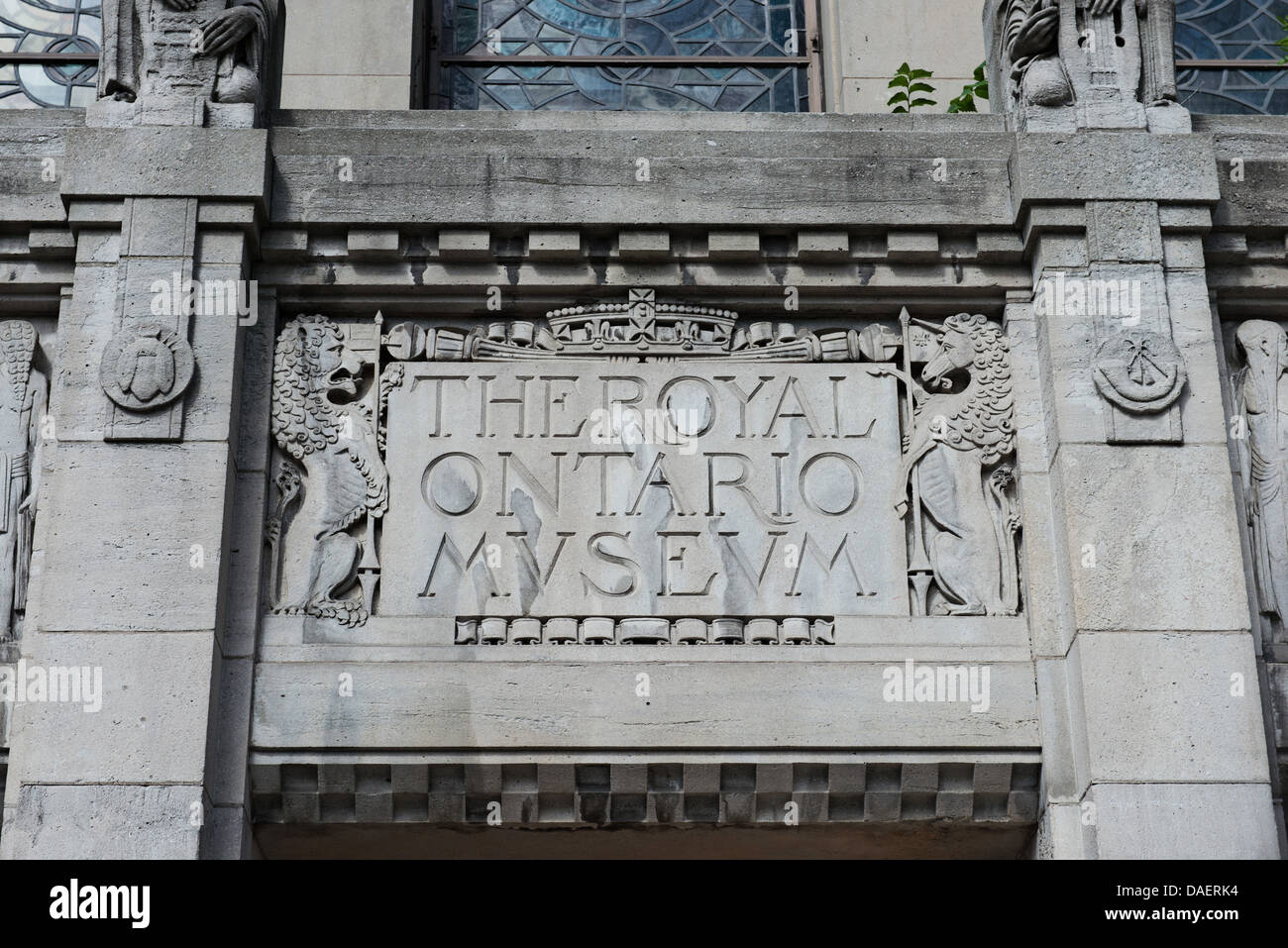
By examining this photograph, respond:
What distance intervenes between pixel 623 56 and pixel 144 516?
6.46m

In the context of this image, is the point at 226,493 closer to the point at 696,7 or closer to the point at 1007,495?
the point at 1007,495

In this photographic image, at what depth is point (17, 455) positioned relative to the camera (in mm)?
12203

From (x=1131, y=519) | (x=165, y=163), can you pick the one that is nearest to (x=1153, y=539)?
(x=1131, y=519)

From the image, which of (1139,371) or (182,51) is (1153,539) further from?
(182,51)

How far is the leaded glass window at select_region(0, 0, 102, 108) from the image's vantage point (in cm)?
1658

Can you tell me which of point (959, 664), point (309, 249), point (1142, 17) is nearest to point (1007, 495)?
point (959, 664)

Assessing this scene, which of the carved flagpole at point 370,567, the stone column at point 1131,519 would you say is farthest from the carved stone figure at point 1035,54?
the carved flagpole at point 370,567

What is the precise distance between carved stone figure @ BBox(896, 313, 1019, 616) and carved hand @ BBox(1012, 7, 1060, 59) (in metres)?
1.83

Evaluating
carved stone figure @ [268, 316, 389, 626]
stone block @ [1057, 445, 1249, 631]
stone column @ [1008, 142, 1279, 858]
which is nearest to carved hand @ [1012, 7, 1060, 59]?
stone column @ [1008, 142, 1279, 858]

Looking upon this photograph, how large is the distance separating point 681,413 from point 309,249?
242 centimetres

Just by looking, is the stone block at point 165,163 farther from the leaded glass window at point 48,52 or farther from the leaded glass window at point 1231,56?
the leaded glass window at point 1231,56

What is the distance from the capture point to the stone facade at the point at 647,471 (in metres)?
11.4

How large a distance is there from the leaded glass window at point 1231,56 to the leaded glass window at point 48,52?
28.2 ft

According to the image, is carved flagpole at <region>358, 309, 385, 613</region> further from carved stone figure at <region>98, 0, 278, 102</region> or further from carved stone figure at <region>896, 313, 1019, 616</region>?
carved stone figure at <region>896, 313, 1019, 616</region>
